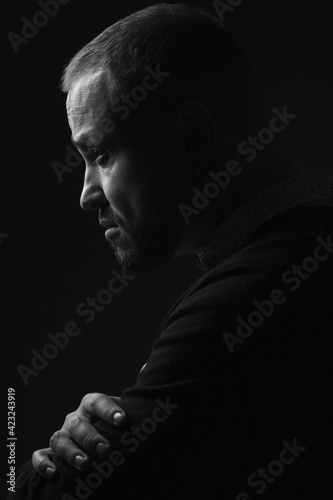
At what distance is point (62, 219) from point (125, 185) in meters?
1.21

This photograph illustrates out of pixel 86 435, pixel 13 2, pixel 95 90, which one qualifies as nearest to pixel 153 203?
pixel 95 90

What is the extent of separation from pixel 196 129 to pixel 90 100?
15 centimetres

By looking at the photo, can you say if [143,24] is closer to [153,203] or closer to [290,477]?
[153,203]

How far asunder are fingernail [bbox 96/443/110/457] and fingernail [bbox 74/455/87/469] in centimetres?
2

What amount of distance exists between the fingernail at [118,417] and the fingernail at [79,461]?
0.18ft

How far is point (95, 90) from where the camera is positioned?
1.02m

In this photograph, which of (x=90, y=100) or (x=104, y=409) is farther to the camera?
(x=90, y=100)

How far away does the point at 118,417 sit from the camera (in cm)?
82

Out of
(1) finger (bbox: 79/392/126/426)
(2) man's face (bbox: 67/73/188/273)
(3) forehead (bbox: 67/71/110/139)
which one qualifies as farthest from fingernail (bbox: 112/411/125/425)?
(3) forehead (bbox: 67/71/110/139)

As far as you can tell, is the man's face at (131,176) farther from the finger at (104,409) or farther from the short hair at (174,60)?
the finger at (104,409)

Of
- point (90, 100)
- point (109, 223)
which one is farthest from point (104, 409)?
point (90, 100)

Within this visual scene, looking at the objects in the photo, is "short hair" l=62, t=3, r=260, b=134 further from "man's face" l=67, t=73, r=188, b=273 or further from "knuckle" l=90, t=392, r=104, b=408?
"knuckle" l=90, t=392, r=104, b=408

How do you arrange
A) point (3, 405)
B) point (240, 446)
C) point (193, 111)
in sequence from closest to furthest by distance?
point (240, 446) → point (193, 111) → point (3, 405)

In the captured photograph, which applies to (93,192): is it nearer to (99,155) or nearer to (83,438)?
(99,155)
